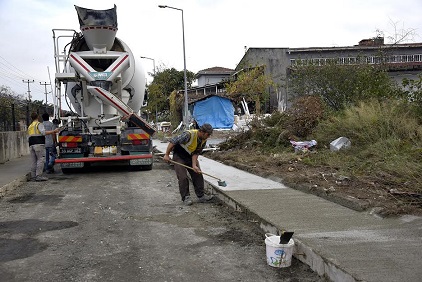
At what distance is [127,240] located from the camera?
202 inches

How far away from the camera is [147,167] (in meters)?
12.0

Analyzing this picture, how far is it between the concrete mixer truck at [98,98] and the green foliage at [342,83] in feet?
21.3

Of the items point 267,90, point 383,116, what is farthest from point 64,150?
point 267,90

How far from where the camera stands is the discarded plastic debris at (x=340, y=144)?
9.79m

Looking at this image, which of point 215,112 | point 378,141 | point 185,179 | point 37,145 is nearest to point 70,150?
point 37,145

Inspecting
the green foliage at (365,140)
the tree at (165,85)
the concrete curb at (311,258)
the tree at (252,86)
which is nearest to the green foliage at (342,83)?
the green foliage at (365,140)

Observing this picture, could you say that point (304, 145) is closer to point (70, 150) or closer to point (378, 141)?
point (378, 141)

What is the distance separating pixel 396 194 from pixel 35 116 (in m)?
8.74

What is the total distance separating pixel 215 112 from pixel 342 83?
14259 millimetres

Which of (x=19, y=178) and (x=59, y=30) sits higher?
(x=59, y=30)

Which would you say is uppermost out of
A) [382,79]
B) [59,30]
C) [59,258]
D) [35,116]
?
[59,30]

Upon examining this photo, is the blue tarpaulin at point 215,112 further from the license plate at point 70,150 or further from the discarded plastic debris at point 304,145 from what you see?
the license plate at point 70,150

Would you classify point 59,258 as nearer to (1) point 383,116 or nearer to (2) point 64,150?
(2) point 64,150

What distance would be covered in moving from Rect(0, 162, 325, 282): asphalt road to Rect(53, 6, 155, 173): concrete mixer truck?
2.40m
